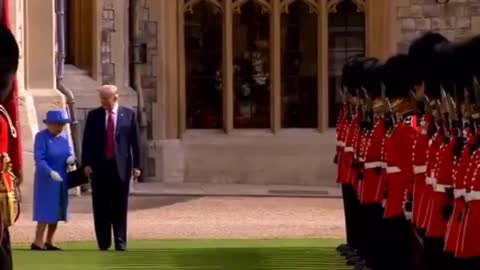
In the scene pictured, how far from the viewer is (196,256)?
38.5 ft

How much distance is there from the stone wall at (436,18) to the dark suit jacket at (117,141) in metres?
7.21

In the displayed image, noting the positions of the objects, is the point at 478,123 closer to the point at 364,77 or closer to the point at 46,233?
the point at 364,77

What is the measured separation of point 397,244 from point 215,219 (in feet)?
18.7

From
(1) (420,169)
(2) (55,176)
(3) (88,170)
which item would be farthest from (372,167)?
(2) (55,176)

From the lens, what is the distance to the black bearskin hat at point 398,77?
9.29 metres

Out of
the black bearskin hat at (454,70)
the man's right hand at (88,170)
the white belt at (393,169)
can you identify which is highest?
the black bearskin hat at (454,70)

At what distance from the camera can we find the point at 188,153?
61.5ft

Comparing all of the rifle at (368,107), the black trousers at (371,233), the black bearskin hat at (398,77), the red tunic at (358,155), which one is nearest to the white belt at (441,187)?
the black bearskin hat at (398,77)

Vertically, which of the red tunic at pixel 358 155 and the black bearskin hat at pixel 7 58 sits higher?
the black bearskin hat at pixel 7 58

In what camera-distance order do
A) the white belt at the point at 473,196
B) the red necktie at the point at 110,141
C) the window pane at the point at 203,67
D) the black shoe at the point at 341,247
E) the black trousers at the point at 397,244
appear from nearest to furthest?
the white belt at the point at 473,196, the black trousers at the point at 397,244, the black shoe at the point at 341,247, the red necktie at the point at 110,141, the window pane at the point at 203,67

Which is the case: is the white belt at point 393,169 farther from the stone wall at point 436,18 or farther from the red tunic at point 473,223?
the stone wall at point 436,18

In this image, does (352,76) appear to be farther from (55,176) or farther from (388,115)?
(55,176)

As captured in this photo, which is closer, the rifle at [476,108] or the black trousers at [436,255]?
the rifle at [476,108]

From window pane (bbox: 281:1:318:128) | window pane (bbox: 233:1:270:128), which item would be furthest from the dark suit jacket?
window pane (bbox: 281:1:318:128)
